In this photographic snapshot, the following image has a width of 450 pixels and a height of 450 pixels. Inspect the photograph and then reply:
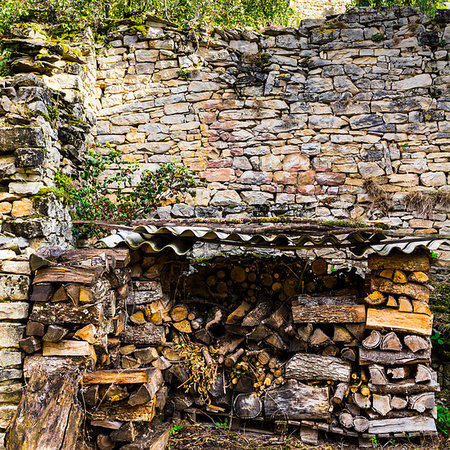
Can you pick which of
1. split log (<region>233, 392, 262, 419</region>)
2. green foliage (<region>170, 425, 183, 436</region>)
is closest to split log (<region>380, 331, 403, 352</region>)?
split log (<region>233, 392, 262, 419</region>)

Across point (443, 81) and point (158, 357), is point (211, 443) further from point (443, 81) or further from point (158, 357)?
point (443, 81)

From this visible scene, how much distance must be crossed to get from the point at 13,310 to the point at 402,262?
3217 mm

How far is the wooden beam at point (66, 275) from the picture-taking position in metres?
2.83

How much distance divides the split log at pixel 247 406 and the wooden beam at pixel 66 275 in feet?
6.24

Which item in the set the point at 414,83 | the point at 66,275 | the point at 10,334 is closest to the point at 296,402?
the point at 66,275

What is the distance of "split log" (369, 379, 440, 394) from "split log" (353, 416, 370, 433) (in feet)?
0.90

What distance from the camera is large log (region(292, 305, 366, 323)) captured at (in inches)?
145

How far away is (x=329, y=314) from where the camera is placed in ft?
12.3

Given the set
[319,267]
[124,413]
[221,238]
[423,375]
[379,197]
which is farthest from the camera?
[379,197]

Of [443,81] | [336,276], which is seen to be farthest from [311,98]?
[336,276]

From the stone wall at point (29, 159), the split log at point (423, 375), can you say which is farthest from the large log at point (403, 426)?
the stone wall at point (29, 159)

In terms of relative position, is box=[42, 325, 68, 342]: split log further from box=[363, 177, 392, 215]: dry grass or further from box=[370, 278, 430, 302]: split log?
box=[363, 177, 392, 215]: dry grass

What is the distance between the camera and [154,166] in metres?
6.30

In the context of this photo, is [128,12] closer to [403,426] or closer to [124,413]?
[124,413]
